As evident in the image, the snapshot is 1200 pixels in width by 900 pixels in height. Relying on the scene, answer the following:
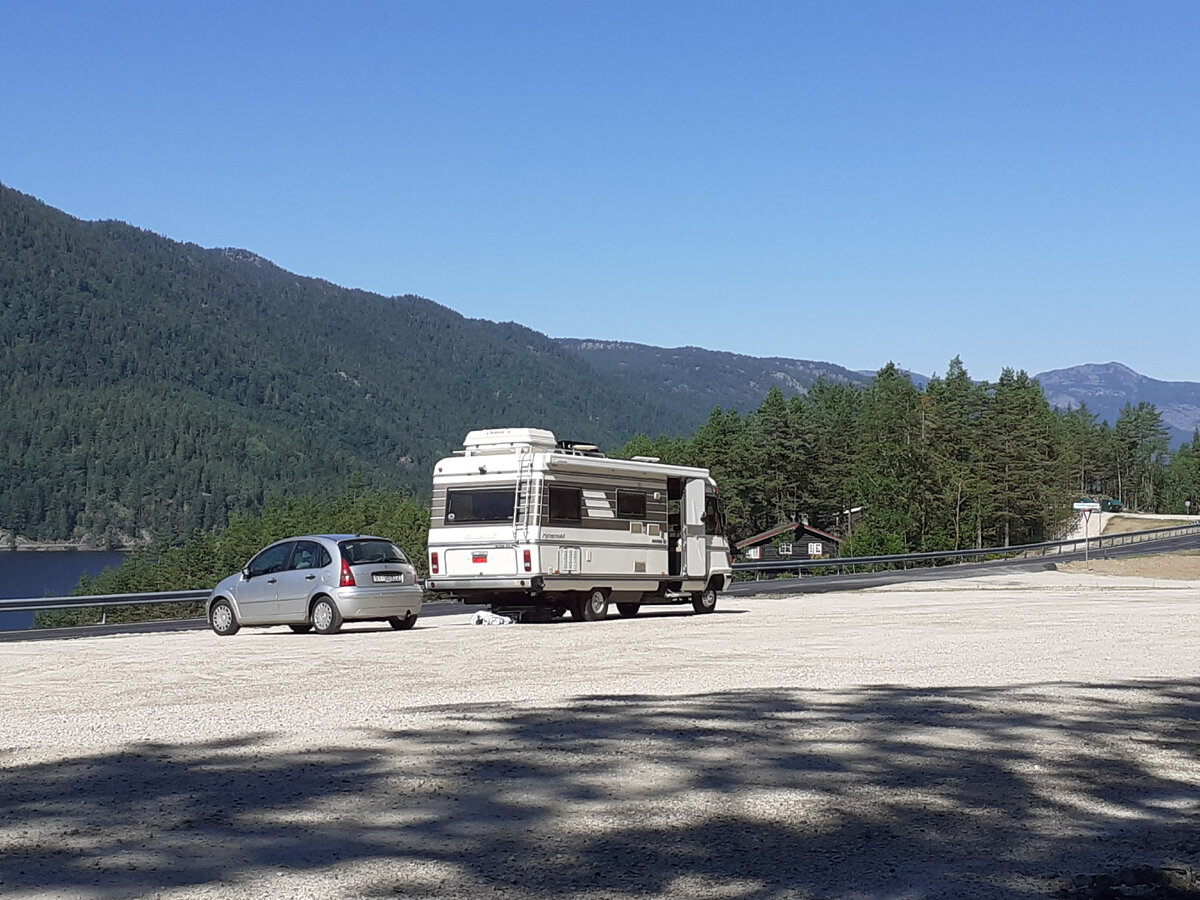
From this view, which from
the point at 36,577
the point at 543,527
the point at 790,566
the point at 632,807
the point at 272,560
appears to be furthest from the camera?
the point at 36,577

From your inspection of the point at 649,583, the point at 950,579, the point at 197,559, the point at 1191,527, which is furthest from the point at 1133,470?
the point at 649,583

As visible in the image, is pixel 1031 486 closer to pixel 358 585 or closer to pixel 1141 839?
pixel 358 585

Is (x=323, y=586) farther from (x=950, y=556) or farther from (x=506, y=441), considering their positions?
(x=950, y=556)

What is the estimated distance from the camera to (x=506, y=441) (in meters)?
24.3

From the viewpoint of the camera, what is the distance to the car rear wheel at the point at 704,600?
28.4 m

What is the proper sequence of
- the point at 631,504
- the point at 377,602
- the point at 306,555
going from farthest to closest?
the point at 631,504
the point at 306,555
the point at 377,602

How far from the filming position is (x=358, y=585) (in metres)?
20.9

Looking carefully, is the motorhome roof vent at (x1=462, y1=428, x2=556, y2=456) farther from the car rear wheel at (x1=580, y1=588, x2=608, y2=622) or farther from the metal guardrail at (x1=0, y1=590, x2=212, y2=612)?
the metal guardrail at (x1=0, y1=590, x2=212, y2=612)

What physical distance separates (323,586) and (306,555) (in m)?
0.69

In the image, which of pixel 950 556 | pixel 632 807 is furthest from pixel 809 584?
pixel 632 807

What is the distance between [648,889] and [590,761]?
2.69m

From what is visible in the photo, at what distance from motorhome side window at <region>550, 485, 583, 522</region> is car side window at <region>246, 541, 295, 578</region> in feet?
14.8

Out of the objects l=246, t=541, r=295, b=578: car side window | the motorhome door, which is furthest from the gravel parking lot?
the motorhome door

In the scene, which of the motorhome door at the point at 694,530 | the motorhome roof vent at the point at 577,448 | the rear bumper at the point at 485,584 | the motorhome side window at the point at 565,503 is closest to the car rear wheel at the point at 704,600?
the motorhome door at the point at 694,530
